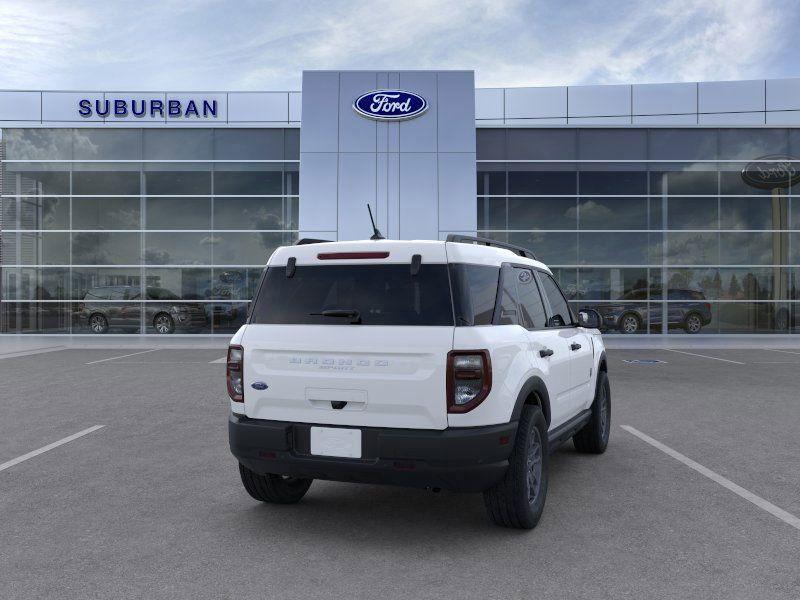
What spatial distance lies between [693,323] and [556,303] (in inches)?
785

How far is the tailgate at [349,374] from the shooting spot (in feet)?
12.3

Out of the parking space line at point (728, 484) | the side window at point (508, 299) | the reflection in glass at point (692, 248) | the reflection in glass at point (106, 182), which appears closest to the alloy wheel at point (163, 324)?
the reflection in glass at point (106, 182)

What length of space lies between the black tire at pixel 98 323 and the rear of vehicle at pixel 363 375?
21251mm

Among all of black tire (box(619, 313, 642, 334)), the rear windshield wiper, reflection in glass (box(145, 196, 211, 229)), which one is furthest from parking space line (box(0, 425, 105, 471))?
black tire (box(619, 313, 642, 334))

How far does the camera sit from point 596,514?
448 centimetres

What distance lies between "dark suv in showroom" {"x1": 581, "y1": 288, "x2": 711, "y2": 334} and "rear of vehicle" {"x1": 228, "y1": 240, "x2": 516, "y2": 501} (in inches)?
800

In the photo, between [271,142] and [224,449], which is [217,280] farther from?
[224,449]

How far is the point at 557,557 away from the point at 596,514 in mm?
864

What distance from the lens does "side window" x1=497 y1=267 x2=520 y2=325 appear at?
13.9ft

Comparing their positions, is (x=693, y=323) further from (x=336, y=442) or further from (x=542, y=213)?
(x=336, y=442)

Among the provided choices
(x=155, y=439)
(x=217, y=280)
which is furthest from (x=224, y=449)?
(x=217, y=280)

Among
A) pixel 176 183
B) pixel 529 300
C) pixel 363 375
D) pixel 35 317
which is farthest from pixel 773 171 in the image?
pixel 35 317

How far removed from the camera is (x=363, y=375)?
3869 millimetres

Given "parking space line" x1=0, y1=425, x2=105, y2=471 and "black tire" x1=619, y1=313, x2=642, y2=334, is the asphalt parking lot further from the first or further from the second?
"black tire" x1=619, y1=313, x2=642, y2=334
